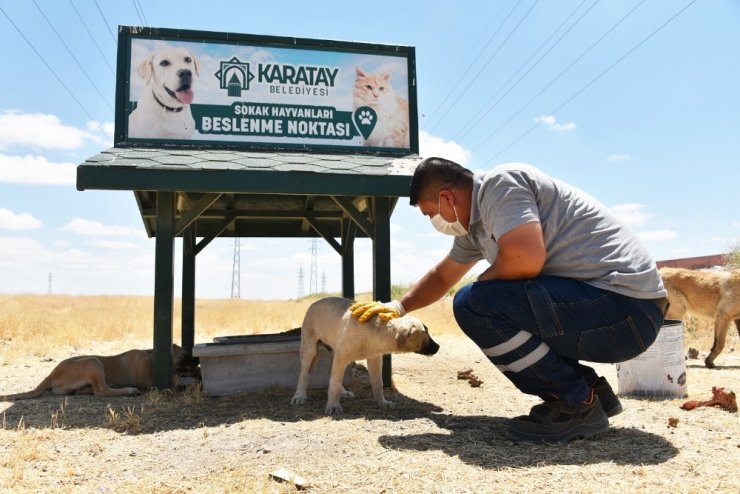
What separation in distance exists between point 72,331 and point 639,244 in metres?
13.9

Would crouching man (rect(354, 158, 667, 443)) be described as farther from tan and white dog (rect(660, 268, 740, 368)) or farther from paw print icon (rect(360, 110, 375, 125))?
tan and white dog (rect(660, 268, 740, 368))

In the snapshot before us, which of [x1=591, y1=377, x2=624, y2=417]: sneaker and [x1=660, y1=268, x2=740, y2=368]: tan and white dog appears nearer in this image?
[x1=591, y1=377, x2=624, y2=417]: sneaker

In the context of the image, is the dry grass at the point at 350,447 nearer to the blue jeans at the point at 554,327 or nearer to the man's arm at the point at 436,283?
the blue jeans at the point at 554,327

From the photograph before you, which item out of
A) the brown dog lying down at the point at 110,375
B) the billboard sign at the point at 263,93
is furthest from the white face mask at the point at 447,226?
Answer: the brown dog lying down at the point at 110,375

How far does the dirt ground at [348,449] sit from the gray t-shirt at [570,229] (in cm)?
107

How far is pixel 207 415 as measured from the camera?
17.6 feet

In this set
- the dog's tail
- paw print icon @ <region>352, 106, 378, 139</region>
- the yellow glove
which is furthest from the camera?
paw print icon @ <region>352, 106, 378, 139</region>

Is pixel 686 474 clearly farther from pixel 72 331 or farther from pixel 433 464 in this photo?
pixel 72 331

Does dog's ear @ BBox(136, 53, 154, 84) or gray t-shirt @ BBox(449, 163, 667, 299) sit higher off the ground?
dog's ear @ BBox(136, 53, 154, 84)

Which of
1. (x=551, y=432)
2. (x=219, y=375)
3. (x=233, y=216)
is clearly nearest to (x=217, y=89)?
(x=233, y=216)

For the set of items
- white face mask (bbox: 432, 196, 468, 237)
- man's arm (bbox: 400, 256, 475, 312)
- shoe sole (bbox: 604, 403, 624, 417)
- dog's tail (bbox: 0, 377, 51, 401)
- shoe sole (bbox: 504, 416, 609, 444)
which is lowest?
dog's tail (bbox: 0, 377, 51, 401)

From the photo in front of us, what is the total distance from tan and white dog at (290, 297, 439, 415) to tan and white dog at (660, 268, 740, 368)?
22.6ft

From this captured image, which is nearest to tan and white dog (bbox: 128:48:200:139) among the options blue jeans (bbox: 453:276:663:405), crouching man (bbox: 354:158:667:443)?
crouching man (bbox: 354:158:667:443)

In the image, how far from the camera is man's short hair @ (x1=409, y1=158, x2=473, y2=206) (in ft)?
12.8
